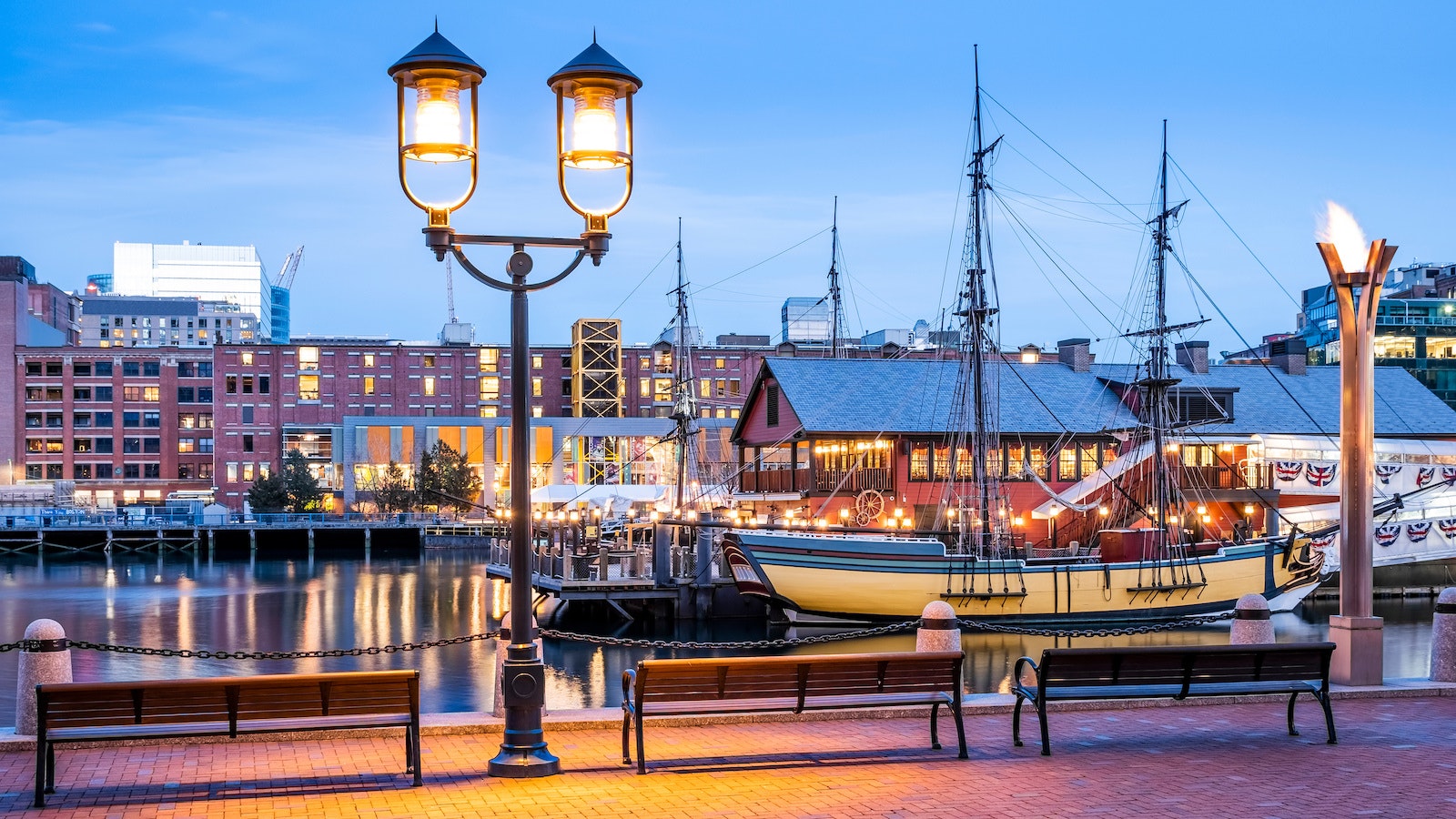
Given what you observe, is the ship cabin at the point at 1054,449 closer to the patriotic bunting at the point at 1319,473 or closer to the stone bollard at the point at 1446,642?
the patriotic bunting at the point at 1319,473

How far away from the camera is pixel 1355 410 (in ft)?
58.3

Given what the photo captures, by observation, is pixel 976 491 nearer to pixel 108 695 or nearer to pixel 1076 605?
pixel 1076 605

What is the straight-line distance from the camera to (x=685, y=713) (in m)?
→ 12.6

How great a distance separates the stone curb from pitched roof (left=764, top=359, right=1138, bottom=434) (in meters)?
39.4

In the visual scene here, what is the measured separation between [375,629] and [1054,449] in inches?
1178

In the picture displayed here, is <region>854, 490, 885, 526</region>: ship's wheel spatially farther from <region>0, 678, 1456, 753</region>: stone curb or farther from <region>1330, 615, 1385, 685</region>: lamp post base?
<region>0, 678, 1456, 753</region>: stone curb

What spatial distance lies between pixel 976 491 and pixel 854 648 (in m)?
17.1

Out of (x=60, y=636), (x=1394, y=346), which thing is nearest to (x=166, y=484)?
(x=1394, y=346)

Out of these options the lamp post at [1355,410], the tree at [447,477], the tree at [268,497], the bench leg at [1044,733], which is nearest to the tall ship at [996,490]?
the lamp post at [1355,410]

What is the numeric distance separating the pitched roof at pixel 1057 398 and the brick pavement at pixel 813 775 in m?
42.1

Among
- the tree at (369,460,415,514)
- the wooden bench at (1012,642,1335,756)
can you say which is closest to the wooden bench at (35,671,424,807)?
the wooden bench at (1012,642,1335,756)

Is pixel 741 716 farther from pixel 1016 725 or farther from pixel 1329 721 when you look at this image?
pixel 1329 721

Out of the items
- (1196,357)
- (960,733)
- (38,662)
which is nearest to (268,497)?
(1196,357)

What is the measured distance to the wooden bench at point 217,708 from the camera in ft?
37.0
